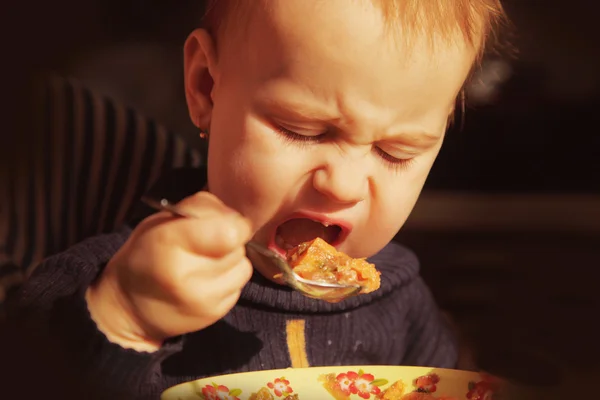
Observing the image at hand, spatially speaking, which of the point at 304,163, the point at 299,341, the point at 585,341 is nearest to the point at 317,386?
the point at 299,341

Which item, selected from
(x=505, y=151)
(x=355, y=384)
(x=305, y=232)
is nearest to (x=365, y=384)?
(x=355, y=384)

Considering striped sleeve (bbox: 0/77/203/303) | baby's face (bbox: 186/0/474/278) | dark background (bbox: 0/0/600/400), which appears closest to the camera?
baby's face (bbox: 186/0/474/278)

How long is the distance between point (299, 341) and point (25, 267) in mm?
257

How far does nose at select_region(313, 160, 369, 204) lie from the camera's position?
39 cm

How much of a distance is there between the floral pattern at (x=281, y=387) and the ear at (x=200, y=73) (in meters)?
0.17

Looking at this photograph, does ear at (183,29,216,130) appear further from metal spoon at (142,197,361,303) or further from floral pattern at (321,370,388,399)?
floral pattern at (321,370,388,399)

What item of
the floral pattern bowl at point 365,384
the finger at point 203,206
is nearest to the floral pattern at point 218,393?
the floral pattern bowl at point 365,384

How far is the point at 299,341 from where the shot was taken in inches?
19.0

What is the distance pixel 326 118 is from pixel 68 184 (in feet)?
1.00

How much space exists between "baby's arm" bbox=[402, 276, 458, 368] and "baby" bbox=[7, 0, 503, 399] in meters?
0.13

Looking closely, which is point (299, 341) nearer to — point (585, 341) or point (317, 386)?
point (317, 386)

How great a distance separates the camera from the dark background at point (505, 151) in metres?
0.47

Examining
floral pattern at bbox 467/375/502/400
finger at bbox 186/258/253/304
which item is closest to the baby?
finger at bbox 186/258/253/304

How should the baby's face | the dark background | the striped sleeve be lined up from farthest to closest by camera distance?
the striped sleeve, the dark background, the baby's face
